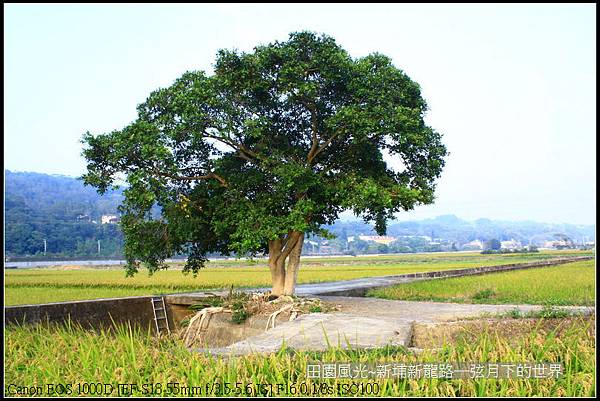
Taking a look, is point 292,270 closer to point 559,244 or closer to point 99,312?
point 99,312

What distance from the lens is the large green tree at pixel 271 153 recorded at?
12.9 meters

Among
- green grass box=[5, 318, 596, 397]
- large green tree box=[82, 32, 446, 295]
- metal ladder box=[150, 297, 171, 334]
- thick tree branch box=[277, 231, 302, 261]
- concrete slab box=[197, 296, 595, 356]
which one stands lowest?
metal ladder box=[150, 297, 171, 334]

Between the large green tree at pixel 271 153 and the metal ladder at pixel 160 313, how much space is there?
101 centimetres

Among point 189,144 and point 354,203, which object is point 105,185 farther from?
point 354,203

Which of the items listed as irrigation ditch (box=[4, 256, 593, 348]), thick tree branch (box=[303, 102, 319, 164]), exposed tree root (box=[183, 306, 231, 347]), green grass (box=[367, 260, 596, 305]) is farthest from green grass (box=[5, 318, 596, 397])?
green grass (box=[367, 260, 596, 305])

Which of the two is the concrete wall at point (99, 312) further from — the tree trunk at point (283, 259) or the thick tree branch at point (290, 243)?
the thick tree branch at point (290, 243)

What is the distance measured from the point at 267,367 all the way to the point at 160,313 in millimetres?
9552

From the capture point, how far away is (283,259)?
46.9ft

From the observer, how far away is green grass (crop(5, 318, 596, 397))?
5312mm

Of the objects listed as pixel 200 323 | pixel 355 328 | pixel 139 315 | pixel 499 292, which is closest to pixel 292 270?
pixel 200 323

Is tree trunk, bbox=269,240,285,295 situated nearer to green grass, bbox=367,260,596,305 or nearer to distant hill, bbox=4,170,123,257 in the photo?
green grass, bbox=367,260,596,305

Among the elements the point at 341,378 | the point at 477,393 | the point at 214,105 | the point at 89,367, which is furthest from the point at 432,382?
the point at 214,105

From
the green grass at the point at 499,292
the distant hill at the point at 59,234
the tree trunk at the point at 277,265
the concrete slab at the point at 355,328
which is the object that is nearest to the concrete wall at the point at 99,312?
the tree trunk at the point at 277,265

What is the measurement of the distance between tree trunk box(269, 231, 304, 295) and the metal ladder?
8.58 feet
